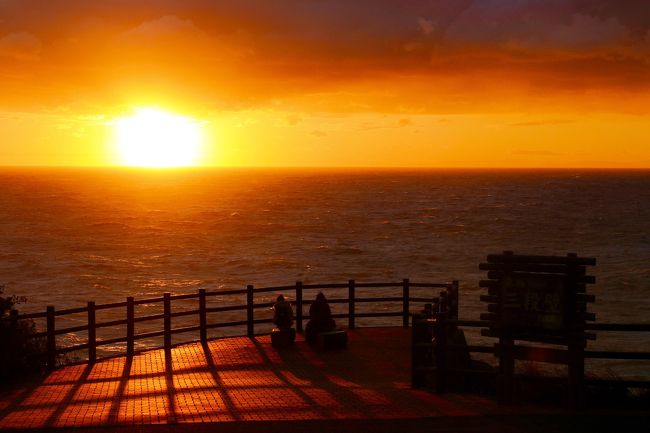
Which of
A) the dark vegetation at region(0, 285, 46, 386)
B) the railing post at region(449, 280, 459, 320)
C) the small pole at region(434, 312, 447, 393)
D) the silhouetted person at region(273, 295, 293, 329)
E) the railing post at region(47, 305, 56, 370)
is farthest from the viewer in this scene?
the railing post at region(449, 280, 459, 320)

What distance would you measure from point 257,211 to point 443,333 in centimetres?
12180

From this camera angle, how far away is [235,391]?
1252 centimetres

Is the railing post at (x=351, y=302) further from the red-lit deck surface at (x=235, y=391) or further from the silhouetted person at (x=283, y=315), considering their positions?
the silhouetted person at (x=283, y=315)

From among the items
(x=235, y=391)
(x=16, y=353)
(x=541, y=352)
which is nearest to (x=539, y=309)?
(x=541, y=352)

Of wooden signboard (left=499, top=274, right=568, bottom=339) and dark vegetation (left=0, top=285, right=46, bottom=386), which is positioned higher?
wooden signboard (left=499, top=274, right=568, bottom=339)

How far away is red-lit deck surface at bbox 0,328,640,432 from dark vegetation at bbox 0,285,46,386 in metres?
0.49

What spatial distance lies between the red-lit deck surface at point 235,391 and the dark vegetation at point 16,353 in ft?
1.60

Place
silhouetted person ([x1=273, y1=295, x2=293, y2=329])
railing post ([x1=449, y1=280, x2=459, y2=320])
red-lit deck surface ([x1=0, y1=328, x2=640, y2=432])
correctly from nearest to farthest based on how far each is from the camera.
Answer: red-lit deck surface ([x1=0, y1=328, x2=640, y2=432]) < silhouetted person ([x1=273, y1=295, x2=293, y2=329]) < railing post ([x1=449, y1=280, x2=459, y2=320])

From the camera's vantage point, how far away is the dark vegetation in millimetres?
14039

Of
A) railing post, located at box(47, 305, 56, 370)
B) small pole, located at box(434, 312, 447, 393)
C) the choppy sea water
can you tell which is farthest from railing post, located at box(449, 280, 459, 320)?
the choppy sea water

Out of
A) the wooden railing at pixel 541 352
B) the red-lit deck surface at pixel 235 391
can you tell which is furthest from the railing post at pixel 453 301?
the wooden railing at pixel 541 352

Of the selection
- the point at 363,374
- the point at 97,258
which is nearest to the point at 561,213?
the point at 97,258

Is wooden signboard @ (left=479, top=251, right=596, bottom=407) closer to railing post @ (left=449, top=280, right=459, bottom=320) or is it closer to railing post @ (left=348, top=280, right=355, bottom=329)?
railing post @ (left=449, top=280, right=459, bottom=320)

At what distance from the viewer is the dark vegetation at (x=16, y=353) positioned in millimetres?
14039
